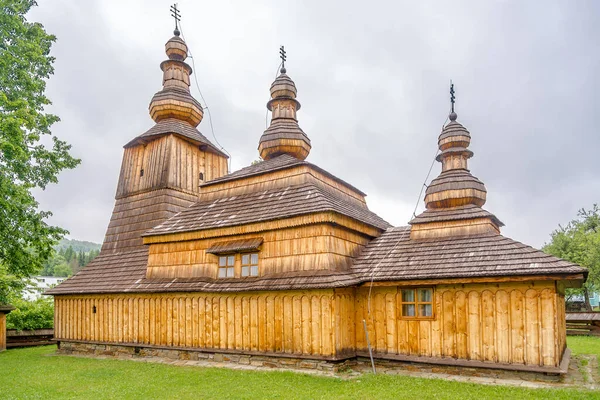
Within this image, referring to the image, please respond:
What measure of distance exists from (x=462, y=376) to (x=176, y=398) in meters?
6.61

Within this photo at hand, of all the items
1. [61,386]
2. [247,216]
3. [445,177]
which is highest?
[445,177]

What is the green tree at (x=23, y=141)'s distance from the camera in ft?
37.8

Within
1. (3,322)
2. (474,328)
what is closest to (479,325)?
(474,328)

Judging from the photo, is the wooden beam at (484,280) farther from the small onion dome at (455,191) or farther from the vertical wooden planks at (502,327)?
the small onion dome at (455,191)

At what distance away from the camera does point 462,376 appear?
1091cm

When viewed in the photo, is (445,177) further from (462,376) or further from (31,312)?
(31,312)

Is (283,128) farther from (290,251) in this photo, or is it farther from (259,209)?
(290,251)

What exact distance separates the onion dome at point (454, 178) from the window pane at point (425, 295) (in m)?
2.95

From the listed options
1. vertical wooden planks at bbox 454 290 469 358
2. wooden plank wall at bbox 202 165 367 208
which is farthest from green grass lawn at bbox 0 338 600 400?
wooden plank wall at bbox 202 165 367 208

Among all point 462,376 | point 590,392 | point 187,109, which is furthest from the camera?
point 187,109

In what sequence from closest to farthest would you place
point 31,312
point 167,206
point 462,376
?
point 462,376
point 167,206
point 31,312

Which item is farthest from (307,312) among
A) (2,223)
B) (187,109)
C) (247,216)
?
(187,109)

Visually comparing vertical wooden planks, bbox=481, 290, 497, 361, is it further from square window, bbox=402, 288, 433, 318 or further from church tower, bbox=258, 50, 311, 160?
church tower, bbox=258, 50, 311, 160

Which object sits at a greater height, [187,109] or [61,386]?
[187,109]
